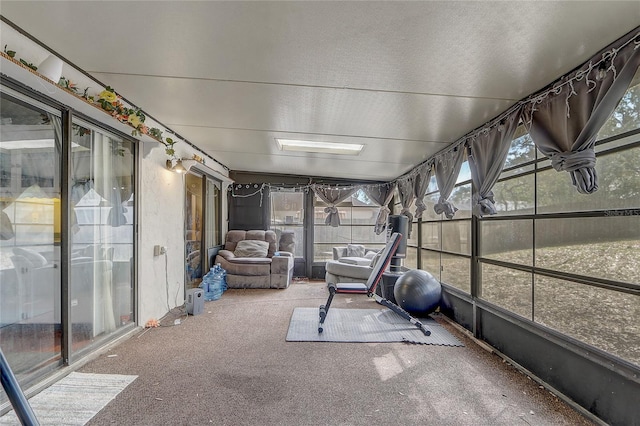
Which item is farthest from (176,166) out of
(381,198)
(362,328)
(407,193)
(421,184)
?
(381,198)

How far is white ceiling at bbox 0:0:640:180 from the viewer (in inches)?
58.9

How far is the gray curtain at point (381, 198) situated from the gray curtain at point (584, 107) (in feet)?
13.7

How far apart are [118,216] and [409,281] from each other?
11.0ft

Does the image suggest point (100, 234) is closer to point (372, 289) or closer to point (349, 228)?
point (372, 289)

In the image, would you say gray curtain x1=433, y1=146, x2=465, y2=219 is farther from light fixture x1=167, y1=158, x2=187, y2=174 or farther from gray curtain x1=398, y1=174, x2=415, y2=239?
light fixture x1=167, y1=158, x2=187, y2=174

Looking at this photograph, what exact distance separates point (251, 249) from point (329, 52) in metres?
4.53

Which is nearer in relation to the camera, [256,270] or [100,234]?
[100,234]

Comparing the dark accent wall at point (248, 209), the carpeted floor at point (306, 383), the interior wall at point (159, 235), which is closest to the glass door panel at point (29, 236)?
the carpeted floor at point (306, 383)

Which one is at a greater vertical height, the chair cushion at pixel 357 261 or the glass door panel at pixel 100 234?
the glass door panel at pixel 100 234

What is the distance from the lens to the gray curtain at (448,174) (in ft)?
11.7

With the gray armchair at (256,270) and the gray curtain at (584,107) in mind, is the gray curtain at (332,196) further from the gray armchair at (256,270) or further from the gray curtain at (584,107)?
the gray curtain at (584,107)

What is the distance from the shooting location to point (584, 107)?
1.83 m

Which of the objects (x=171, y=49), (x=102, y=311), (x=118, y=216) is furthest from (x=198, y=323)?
(x=171, y=49)

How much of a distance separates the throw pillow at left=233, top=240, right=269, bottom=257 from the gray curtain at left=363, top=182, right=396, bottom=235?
235 cm
